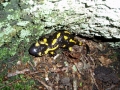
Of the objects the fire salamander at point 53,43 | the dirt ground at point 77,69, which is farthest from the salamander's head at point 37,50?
the dirt ground at point 77,69

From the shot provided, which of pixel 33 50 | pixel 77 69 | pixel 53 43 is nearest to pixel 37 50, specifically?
pixel 33 50

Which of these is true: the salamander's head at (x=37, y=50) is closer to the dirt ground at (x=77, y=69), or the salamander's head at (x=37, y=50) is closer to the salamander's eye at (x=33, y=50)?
the salamander's eye at (x=33, y=50)

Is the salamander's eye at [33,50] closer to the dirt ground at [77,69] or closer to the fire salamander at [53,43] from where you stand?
the fire salamander at [53,43]

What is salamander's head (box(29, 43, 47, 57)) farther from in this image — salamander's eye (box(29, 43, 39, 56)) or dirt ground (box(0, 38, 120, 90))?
dirt ground (box(0, 38, 120, 90))

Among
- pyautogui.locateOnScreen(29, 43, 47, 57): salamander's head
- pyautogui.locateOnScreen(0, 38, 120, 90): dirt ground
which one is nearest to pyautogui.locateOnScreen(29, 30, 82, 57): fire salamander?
pyautogui.locateOnScreen(29, 43, 47, 57): salamander's head

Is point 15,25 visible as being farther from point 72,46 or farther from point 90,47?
point 90,47

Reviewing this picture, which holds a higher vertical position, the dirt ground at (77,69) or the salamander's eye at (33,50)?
the salamander's eye at (33,50)

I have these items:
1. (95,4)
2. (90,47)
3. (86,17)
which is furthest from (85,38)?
(95,4)

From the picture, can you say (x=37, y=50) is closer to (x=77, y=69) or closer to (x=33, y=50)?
(x=33, y=50)

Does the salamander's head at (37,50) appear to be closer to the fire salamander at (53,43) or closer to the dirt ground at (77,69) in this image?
the fire salamander at (53,43)
